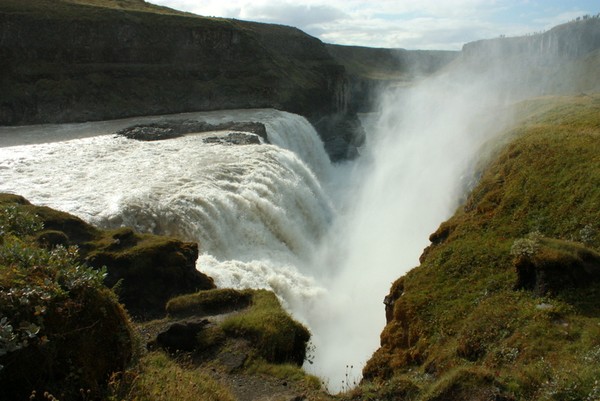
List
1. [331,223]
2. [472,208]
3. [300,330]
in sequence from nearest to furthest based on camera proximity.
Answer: [300,330] < [472,208] < [331,223]

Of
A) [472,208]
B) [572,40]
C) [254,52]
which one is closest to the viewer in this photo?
[472,208]

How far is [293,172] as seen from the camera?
31.9 meters

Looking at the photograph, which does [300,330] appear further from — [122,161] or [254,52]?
[254,52]

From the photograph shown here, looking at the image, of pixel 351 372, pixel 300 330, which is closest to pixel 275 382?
pixel 300 330

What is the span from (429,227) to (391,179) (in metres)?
13.8

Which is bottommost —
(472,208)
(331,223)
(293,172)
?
(331,223)

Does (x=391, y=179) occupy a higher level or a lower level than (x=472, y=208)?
lower

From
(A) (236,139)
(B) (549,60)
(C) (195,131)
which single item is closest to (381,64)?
(B) (549,60)

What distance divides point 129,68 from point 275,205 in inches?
1447

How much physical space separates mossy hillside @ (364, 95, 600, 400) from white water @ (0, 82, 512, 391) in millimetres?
3231

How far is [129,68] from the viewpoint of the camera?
Result: 57.1 m

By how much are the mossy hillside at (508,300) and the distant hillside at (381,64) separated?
10239cm

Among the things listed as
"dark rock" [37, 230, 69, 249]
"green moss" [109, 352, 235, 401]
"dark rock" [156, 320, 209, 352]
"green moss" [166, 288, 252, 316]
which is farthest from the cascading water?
"green moss" [109, 352, 235, 401]

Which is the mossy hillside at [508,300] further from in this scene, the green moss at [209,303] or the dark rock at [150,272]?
the dark rock at [150,272]
